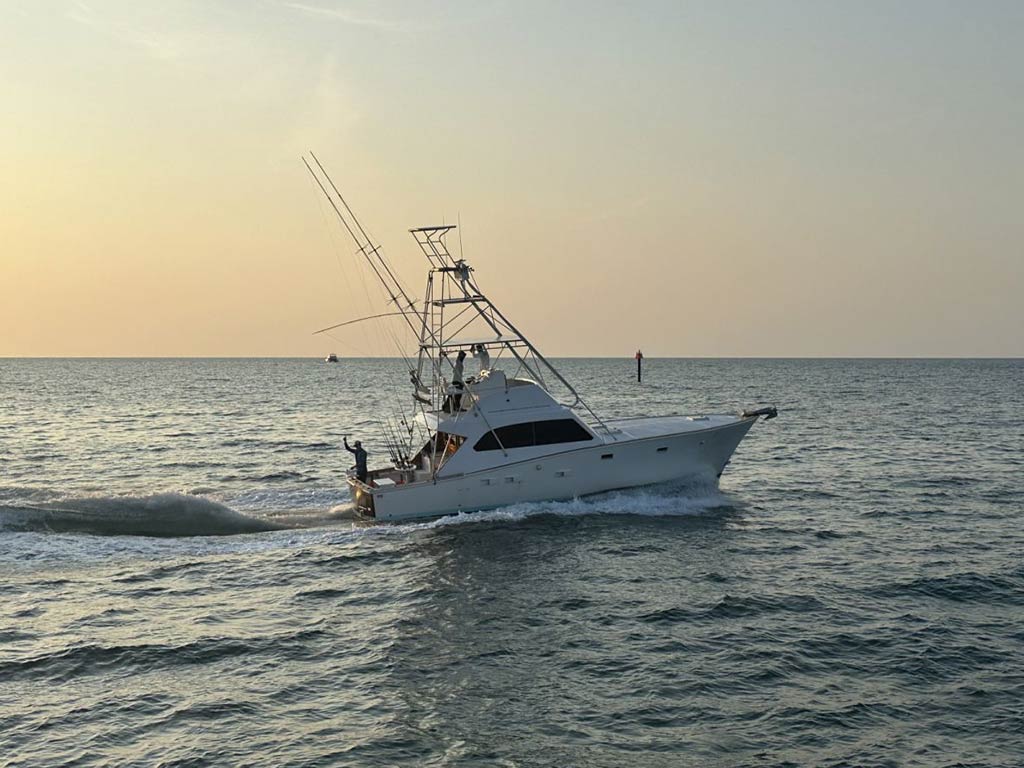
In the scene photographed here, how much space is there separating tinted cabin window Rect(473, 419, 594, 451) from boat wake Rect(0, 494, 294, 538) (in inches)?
222

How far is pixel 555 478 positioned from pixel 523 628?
8.10m

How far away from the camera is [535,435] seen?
22500 mm

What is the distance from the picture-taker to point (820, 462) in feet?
114

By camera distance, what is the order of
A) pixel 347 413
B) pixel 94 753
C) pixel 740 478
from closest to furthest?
pixel 94 753
pixel 740 478
pixel 347 413

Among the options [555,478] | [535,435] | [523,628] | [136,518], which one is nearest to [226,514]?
[136,518]

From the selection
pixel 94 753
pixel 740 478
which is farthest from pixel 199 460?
pixel 94 753

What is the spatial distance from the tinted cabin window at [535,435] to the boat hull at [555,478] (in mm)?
404

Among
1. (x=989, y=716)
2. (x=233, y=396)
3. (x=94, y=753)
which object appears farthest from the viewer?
(x=233, y=396)

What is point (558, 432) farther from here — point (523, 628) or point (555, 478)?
point (523, 628)

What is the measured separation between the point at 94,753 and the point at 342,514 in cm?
1349

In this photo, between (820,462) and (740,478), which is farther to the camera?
(820,462)

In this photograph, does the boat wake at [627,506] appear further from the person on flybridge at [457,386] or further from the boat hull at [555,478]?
the person on flybridge at [457,386]

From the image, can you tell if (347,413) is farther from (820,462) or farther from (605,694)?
(605,694)

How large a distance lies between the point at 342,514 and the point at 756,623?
1245 cm
